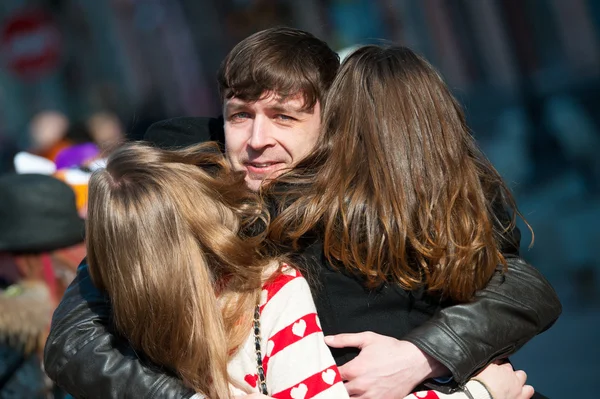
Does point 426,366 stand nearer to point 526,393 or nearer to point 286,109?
point 526,393

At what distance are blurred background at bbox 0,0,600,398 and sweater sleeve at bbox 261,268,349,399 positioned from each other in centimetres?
87

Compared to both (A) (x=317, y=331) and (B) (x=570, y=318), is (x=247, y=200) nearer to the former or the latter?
(A) (x=317, y=331)

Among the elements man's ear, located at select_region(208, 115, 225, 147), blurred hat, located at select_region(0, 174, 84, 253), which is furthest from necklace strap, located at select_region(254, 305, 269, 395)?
blurred hat, located at select_region(0, 174, 84, 253)

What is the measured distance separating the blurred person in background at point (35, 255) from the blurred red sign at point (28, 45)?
12.0m

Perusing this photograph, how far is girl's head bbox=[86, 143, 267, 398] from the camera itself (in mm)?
2318

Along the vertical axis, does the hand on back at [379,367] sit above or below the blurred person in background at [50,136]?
above

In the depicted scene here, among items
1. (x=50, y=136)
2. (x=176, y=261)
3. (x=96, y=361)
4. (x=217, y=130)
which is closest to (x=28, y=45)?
(x=50, y=136)

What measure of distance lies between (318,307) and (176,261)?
1.30ft

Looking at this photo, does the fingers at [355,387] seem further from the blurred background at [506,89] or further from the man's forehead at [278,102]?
the blurred background at [506,89]

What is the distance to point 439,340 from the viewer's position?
2.39 metres

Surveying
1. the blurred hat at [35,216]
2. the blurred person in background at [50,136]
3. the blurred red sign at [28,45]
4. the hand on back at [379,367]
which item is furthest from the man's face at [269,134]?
the blurred red sign at [28,45]

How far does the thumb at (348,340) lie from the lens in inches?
93.6

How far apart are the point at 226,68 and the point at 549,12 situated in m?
9.02

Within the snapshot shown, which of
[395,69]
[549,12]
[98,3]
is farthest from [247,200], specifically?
[98,3]
